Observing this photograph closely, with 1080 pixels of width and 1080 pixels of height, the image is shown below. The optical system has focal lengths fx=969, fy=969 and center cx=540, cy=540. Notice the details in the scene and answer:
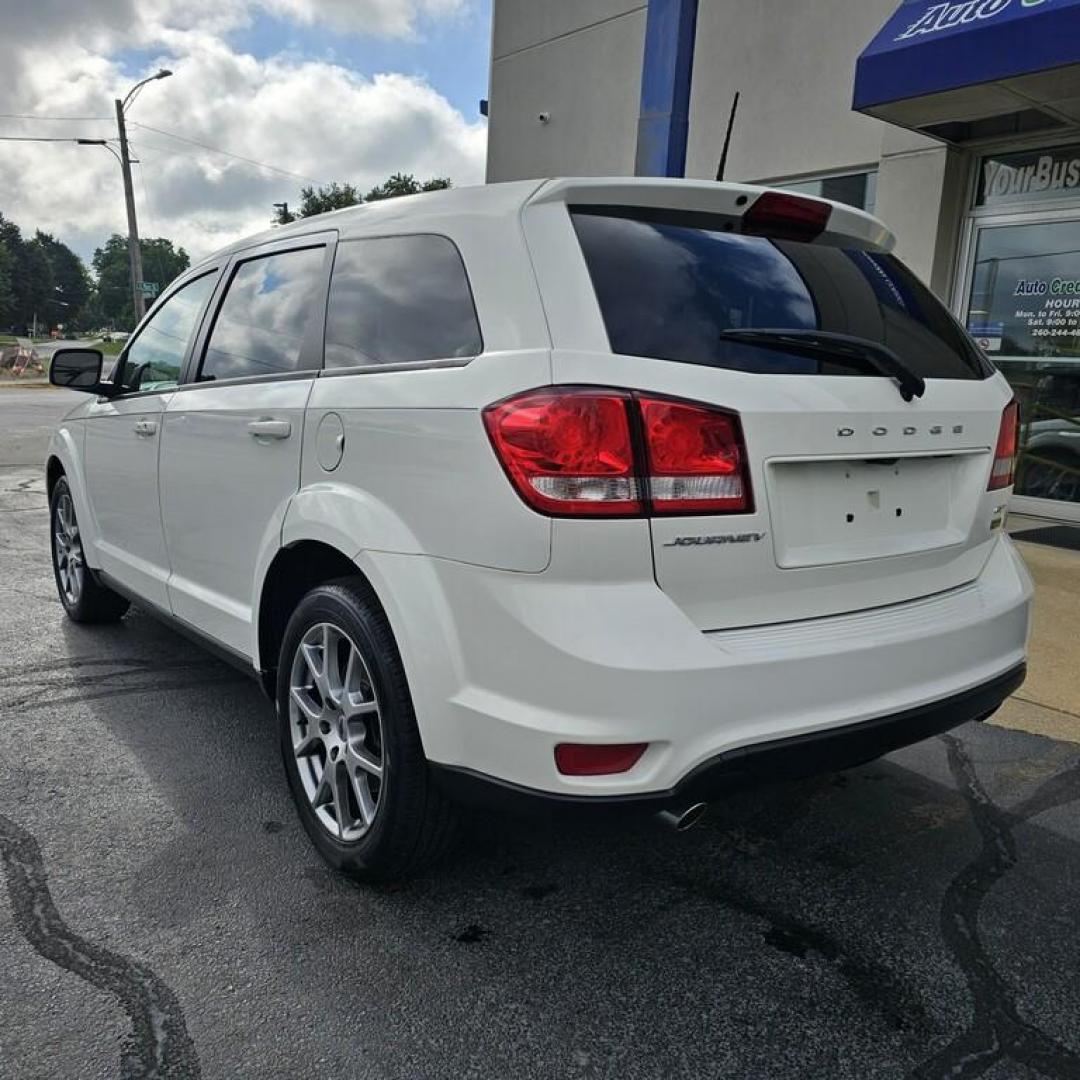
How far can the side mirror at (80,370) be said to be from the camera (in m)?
4.36

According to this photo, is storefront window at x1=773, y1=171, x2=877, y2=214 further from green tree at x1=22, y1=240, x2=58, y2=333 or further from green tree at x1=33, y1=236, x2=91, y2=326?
green tree at x1=33, y1=236, x2=91, y2=326

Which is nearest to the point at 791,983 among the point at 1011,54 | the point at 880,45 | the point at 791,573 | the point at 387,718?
the point at 791,573

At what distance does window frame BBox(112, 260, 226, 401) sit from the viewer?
3727 mm

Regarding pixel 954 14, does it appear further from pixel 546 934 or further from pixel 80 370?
pixel 546 934

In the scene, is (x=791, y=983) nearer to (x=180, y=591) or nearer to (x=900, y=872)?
(x=900, y=872)

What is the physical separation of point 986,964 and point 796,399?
4.75ft

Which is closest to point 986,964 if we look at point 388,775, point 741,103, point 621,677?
point 621,677

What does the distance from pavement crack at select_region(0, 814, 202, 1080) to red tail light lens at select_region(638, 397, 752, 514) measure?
1.51 m

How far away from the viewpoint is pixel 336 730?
2.68 m

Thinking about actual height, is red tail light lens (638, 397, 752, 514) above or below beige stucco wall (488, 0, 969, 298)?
below

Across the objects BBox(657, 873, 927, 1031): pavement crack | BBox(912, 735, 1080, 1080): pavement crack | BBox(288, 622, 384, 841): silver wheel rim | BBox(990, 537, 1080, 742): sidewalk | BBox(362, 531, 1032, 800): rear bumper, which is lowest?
BBox(657, 873, 927, 1031): pavement crack

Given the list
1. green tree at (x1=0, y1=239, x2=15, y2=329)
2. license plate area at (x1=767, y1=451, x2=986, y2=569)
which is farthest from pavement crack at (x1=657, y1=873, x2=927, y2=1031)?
green tree at (x1=0, y1=239, x2=15, y2=329)

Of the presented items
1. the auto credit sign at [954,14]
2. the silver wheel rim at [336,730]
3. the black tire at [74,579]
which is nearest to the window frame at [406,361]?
the silver wheel rim at [336,730]

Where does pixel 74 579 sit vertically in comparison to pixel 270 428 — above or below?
below
